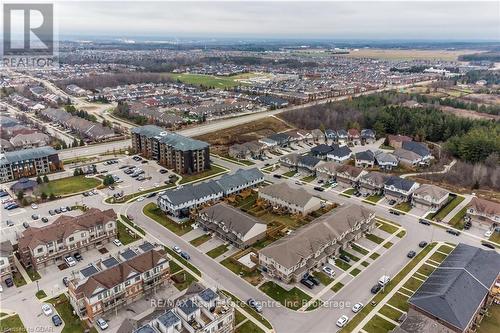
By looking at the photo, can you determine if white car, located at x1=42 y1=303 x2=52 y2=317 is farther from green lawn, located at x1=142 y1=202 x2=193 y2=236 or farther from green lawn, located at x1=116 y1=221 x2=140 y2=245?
green lawn, located at x1=142 y1=202 x2=193 y2=236

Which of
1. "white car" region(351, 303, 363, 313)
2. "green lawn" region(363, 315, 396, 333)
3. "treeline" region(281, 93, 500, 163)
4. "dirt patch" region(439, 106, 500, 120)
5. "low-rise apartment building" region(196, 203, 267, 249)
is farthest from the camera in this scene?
"dirt patch" region(439, 106, 500, 120)

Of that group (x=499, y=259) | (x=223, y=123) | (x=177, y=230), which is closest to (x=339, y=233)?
(x=499, y=259)

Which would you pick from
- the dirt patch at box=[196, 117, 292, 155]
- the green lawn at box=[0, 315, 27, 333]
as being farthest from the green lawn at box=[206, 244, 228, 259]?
the dirt patch at box=[196, 117, 292, 155]

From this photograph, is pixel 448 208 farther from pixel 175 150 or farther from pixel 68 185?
pixel 68 185

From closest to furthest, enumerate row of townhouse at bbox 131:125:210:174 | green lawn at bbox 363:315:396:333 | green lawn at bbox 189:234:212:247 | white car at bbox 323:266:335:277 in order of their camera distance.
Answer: green lawn at bbox 363:315:396:333 → white car at bbox 323:266:335:277 → green lawn at bbox 189:234:212:247 → row of townhouse at bbox 131:125:210:174

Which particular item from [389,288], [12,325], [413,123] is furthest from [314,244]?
[413,123]

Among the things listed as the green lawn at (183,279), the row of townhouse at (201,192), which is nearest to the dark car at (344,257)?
the green lawn at (183,279)
